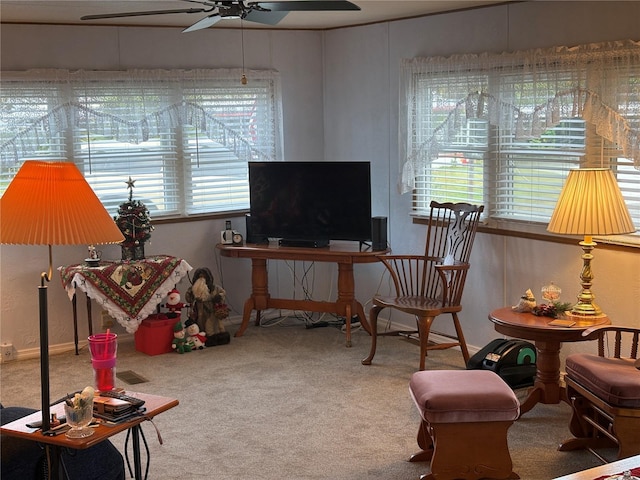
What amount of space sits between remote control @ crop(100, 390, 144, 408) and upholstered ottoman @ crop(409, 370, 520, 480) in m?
1.27

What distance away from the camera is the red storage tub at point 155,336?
5.93 m

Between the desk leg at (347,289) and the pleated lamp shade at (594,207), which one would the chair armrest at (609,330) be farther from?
the desk leg at (347,289)

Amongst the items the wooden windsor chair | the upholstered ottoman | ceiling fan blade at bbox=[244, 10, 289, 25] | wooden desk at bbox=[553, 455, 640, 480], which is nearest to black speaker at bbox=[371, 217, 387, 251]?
the wooden windsor chair

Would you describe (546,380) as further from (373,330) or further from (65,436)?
(65,436)

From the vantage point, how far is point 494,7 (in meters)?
5.46

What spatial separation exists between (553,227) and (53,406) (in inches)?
107

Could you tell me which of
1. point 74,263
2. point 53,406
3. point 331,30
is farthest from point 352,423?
point 331,30

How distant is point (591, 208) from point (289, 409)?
2.03 metres

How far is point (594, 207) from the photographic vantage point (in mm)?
4328

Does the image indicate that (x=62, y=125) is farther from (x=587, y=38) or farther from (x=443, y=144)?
(x=587, y=38)

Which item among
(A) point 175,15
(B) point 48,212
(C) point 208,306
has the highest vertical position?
(A) point 175,15

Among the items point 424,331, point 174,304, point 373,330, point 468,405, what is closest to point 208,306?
point 174,304

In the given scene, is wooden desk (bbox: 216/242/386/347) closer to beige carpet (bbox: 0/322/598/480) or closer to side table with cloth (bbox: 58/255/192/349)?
beige carpet (bbox: 0/322/598/480)

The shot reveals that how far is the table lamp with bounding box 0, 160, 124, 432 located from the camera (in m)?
2.66
